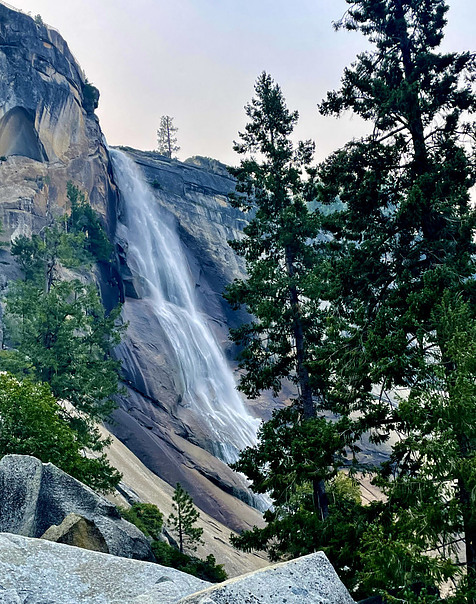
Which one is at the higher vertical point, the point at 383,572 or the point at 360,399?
the point at 360,399

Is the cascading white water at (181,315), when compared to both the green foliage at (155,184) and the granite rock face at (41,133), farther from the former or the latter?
the granite rock face at (41,133)

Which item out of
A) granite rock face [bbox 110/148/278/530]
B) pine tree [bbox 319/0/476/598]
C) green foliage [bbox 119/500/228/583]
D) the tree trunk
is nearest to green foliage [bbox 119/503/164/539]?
green foliage [bbox 119/500/228/583]

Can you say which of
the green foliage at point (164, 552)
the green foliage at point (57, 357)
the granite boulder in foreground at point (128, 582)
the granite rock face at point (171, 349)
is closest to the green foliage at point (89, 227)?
the granite rock face at point (171, 349)

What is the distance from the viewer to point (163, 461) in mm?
34500

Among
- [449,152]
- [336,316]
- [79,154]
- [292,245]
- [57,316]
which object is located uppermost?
[79,154]

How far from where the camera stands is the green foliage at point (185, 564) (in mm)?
18803

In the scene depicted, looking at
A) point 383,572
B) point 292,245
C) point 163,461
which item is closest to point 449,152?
point 292,245

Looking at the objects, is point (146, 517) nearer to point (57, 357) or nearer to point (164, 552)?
point (164, 552)

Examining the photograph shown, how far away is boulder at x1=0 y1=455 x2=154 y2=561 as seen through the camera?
1159 cm

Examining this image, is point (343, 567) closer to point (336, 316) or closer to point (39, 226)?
point (336, 316)

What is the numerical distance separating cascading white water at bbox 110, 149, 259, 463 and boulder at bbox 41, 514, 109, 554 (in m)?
29.7

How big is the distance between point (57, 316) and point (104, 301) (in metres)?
23.5

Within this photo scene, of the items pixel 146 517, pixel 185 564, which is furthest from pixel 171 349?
pixel 185 564

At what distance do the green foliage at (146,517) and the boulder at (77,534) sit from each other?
36.8 ft
